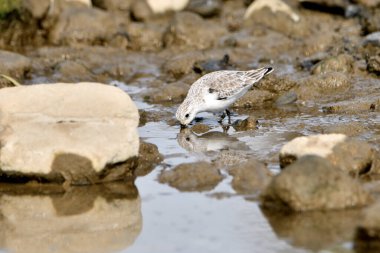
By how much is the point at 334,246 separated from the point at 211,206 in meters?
1.79

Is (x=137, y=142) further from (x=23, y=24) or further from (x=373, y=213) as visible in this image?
(x=23, y=24)

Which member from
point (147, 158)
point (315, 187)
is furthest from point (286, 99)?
point (315, 187)

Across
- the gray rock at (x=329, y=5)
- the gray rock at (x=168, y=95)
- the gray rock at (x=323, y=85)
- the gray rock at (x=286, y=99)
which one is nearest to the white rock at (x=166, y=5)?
the gray rock at (x=329, y=5)

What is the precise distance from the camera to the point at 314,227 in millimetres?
8508

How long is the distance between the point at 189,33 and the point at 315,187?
35.1 ft

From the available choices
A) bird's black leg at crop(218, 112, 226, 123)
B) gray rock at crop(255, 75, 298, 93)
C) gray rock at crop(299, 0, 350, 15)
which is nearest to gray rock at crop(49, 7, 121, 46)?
gray rock at crop(299, 0, 350, 15)

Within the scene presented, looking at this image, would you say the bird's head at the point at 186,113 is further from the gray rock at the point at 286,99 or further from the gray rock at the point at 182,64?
the gray rock at the point at 182,64

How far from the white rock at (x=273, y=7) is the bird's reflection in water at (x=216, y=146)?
278 inches

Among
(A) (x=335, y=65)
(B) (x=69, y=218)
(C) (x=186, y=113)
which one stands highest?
(B) (x=69, y=218)

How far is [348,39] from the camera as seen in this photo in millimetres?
18359

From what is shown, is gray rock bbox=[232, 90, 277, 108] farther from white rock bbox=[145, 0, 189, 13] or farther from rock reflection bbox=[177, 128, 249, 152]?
white rock bbox=[145, 0, 189, 13]

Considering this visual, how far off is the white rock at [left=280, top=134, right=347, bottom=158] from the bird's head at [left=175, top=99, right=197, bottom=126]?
3238mm

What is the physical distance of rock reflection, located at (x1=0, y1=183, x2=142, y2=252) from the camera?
843cm

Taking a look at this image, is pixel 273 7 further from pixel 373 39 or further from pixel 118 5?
pixel 118 5
